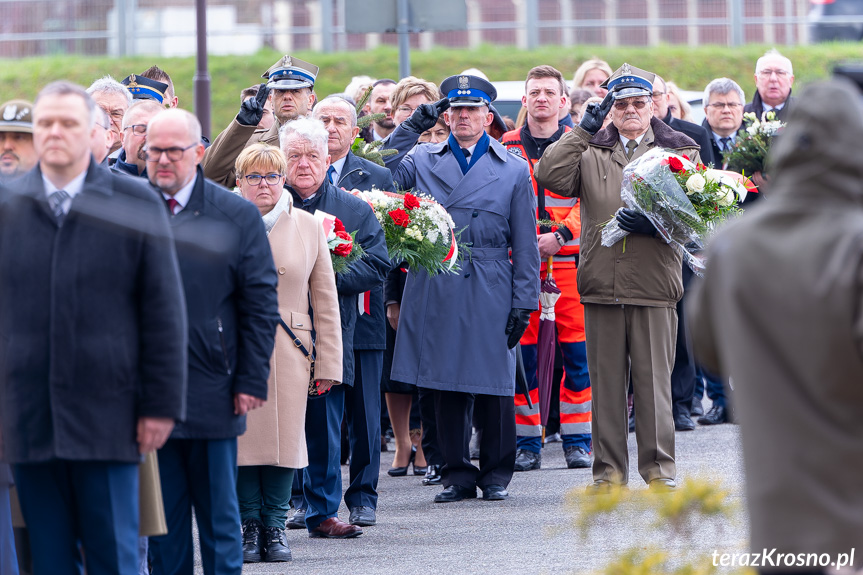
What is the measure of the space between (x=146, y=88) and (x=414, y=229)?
2178 millimetres

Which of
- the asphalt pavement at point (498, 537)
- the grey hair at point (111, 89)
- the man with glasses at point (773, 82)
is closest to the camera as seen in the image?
the asphalt pavement at point (498, 537)

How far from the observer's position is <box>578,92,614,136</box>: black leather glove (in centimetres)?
854

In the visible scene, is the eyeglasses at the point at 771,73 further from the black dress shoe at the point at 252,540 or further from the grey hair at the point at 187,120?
the grey hair at the point at 187,120

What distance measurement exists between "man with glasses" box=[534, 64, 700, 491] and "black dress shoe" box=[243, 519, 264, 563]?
2.25 metres

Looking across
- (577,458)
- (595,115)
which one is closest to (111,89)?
(595,115)

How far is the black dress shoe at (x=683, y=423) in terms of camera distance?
37.1 feet

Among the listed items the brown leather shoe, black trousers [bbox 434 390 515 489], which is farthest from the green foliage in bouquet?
the brown leather shoe

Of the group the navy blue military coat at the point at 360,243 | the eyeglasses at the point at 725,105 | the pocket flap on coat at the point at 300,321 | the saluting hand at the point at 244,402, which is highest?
the eyeglasses at the point at 725,105

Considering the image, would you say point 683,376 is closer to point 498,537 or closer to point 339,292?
point 498,537

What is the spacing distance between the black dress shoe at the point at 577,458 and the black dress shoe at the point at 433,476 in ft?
3.35

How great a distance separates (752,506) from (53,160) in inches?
111

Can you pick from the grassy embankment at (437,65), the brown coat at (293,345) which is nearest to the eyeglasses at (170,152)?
the brown coat at (293,345)

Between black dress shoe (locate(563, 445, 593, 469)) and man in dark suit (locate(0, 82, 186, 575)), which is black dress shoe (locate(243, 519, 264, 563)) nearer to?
man in dark suit (locate(0, 82, 186, 575))

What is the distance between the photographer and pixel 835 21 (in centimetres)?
2556
